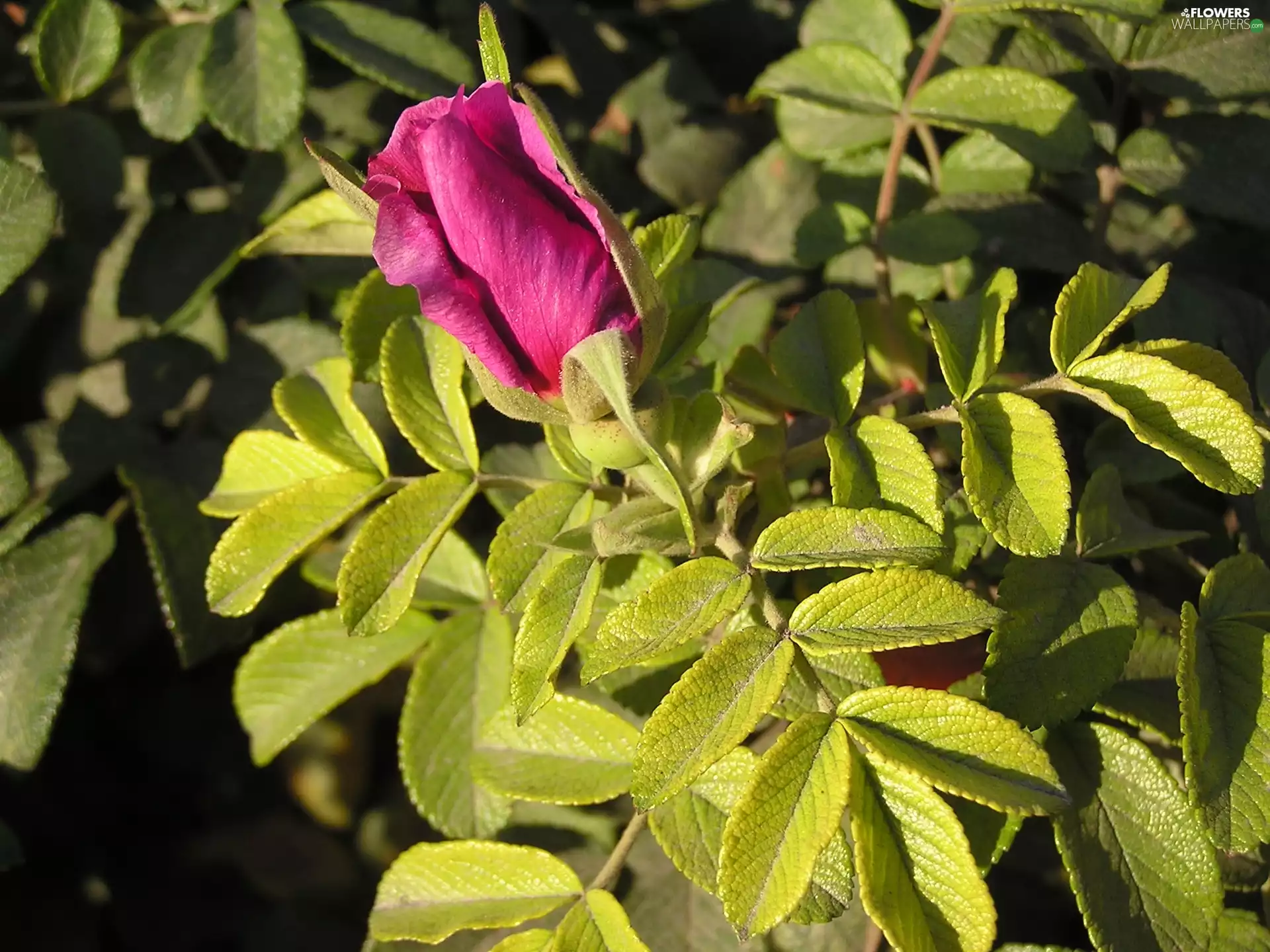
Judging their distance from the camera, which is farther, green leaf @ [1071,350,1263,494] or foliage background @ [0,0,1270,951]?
foliage background @ [0,0,1270,951]

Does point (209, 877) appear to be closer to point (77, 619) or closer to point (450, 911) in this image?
point (77, 619)

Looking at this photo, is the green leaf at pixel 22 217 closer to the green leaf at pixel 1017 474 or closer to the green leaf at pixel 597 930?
the green leaf at pixel 597 930

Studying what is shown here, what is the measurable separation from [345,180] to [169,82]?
72 centimetres

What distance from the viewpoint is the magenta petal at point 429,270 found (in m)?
0.69

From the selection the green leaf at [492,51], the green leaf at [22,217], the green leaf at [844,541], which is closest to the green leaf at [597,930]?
the green leaf at [844,541]

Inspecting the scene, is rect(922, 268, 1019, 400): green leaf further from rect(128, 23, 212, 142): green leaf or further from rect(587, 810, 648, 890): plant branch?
rect(128, 23, 212, 142): green leaf

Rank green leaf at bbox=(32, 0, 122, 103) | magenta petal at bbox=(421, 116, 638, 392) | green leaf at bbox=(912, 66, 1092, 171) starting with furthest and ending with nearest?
green leaf at bbox=(32, 0, 122, 103), green leaf at bbox=(912, 66, 1092, 171), magenta petal at bbox=(421, 116, 638, 392)

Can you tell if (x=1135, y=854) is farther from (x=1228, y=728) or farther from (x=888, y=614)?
(x=888, y=614)

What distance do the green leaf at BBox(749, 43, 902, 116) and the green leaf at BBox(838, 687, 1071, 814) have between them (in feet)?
2.31

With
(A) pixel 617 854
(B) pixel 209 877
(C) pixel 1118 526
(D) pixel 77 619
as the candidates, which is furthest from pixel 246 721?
(C) pixel 1118 526

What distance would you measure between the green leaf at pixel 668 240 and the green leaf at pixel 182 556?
0.63 m

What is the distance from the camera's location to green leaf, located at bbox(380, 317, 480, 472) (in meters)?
1.01

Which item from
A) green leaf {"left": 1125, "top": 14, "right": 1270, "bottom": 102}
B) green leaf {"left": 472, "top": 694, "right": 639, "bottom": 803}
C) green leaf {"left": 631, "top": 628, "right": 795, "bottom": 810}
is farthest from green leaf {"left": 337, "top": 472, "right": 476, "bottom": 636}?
green leaf {"left": 1125, "top": 14, "right": 1270, "bottom": 102}

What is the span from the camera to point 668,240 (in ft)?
3.24
